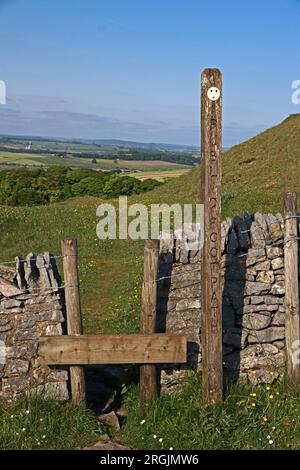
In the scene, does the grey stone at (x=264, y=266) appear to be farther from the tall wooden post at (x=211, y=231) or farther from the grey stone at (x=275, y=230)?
the tall wooden post at (x=211, y=231)

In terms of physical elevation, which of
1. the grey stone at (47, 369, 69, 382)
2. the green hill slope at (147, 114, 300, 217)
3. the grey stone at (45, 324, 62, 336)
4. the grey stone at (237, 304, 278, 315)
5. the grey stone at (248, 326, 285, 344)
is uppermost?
the green hill slope at (147, 114, 300, 217)

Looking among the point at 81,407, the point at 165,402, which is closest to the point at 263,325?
the point at 165,402

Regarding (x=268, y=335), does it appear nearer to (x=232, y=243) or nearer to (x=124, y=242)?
(x=232, y=243)

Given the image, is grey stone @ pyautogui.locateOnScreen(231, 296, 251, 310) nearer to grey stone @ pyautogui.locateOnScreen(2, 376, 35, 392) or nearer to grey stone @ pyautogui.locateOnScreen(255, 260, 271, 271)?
grey stone @ pyautogui.locateOnScreen(255, 260, 271, 271)

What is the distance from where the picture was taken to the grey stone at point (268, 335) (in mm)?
7434

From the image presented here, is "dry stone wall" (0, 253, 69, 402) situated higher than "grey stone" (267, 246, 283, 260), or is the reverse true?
"grey stone" (267, 246, 283, 260)

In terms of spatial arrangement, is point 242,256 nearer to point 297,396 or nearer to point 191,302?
point 191,302

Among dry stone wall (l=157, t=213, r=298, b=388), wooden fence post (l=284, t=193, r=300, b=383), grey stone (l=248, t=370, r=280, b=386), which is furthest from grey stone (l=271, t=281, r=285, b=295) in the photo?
grey stone (l=248, t=370, r=280, b=386)

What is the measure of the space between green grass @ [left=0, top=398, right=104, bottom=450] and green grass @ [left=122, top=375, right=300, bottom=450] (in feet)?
1.71

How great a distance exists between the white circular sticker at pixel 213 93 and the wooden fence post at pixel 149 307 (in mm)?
1962

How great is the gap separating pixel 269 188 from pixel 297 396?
23817mm

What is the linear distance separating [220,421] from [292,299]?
1.94 meters

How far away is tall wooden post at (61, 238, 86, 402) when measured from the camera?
6.77 m

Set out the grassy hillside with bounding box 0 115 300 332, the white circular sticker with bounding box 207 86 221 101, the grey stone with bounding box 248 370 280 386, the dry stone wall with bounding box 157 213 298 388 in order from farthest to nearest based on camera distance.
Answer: the grassy hillside with bounding box 0 115 300 332
the dry stone wall with bounding box 157 213 298 388
the grey stone with bounding box 248 370 280 386
the white circular sticker with bounding box 207 86 221 101
